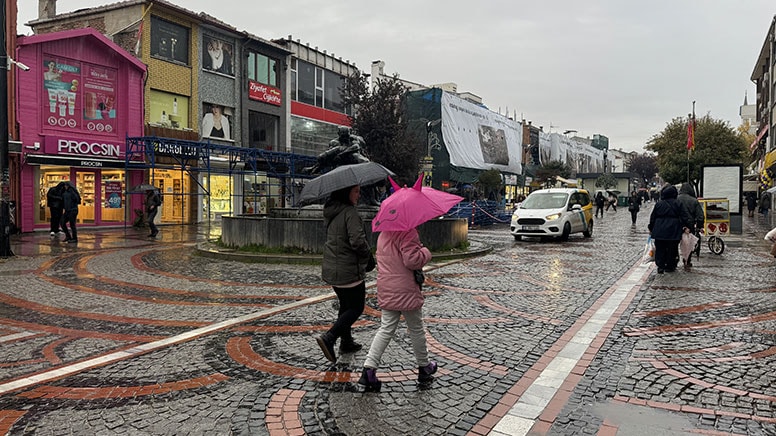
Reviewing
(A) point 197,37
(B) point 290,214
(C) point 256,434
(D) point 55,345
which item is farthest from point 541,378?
(A) point 197,37

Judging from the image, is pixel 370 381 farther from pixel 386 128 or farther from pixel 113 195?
pixel 386 128

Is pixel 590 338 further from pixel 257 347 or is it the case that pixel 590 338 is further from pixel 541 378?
pixel 257 347

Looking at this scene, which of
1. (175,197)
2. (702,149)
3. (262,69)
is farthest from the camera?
(702,149)

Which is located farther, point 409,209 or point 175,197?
point 175,197

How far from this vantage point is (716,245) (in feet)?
45.3

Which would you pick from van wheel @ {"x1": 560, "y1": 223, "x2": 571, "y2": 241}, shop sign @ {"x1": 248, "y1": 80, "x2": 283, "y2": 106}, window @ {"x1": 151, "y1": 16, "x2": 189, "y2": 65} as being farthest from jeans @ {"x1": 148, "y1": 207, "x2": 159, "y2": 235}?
van wheel @ {"x1": 560, "y1": 223, "x2": 571, "y2": 241}

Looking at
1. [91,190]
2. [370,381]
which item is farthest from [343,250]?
[91,190]

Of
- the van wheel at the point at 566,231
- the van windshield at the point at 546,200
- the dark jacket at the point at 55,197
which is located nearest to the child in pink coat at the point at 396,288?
the van wheel at the point at 566,231

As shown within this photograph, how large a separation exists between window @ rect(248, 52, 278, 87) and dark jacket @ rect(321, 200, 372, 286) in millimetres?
27021

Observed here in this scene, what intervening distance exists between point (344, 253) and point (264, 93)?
27.6 metres

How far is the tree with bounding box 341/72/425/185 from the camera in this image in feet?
88.4

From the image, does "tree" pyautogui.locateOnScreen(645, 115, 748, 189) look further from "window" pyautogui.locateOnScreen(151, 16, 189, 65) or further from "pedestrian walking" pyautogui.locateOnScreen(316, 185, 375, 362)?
"pedestrian walking" pyautogui.locateOnScreen(316, 185, 375, 362)

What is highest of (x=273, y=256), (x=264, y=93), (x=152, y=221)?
(x=264, y=93)

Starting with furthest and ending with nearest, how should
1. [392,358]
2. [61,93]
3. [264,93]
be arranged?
[264,93]
[61,93]
[392,358]
